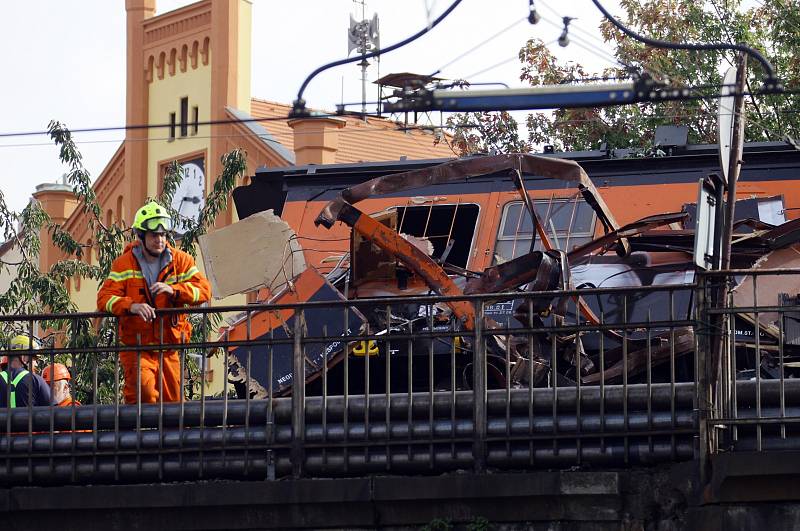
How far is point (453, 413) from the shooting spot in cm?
1091

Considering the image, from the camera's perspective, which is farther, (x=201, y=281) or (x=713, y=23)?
(x=713, y=23)

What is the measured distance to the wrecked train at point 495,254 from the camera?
1190 cm

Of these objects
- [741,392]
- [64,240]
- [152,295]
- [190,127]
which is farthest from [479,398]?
[190,127]

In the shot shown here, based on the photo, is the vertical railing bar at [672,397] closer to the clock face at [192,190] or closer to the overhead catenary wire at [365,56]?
the overhead catenary wire at [365,56]

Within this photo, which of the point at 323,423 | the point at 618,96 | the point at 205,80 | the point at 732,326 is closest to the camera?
the point at 732,326

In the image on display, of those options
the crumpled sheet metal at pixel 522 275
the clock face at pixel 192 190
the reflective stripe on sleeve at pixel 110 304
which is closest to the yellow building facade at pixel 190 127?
the clock face at pixel 192 190

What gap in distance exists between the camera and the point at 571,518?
34.3ft

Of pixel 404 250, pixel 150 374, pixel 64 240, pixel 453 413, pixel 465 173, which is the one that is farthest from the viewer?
pixel 64 240

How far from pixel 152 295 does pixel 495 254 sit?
13.3 feet

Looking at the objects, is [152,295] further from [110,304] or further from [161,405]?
[161,405]

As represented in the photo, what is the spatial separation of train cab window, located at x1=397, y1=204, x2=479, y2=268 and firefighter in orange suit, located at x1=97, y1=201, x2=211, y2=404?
3.60 metres

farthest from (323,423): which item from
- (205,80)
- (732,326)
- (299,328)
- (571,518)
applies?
(205,80)

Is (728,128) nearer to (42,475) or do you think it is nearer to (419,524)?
(419,524)

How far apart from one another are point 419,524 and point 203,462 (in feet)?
4.95
